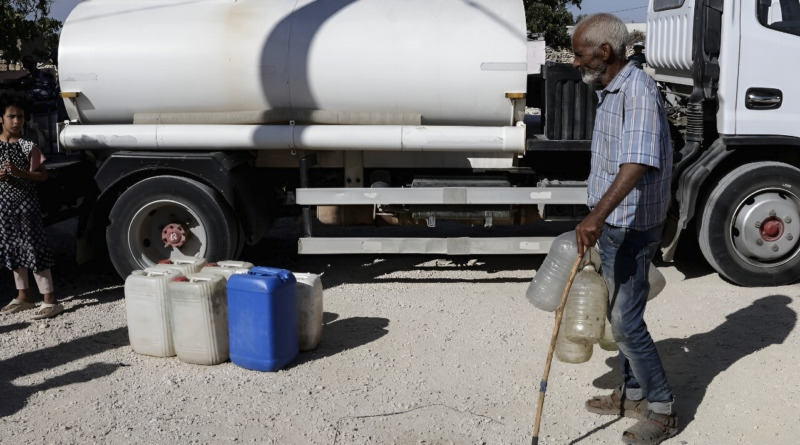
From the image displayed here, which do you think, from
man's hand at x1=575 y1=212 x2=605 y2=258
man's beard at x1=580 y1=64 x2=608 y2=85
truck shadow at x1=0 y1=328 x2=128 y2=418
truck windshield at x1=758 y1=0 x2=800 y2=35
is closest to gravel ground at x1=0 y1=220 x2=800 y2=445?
truck shadow at x1=0 y1=328 x2=128 y2=418

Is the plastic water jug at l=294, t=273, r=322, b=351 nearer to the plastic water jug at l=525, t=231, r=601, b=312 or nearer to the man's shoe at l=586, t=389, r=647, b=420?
the plastic water jug at l=525, t=231, r=601, b=312

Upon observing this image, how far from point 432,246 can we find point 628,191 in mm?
3254

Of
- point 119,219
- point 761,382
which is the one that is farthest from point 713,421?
point 119,219

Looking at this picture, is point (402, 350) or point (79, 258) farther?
point (79, 258)

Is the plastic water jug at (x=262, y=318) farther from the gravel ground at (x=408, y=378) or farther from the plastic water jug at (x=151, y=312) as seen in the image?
the plastic water jug at (x=151, y=312)

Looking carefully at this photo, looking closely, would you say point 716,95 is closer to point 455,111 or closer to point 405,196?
point 455,111

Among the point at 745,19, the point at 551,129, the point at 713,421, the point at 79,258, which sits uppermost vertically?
the point at 745,19

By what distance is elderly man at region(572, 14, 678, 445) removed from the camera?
3842 millimetres

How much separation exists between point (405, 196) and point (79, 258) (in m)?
2.78

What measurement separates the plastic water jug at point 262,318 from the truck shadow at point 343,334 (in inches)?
8.8

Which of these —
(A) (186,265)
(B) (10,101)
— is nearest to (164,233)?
(A) (186,265)

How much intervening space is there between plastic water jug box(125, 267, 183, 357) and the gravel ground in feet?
0.35

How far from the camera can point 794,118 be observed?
6.77 meters

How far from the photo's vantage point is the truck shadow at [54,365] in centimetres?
506
